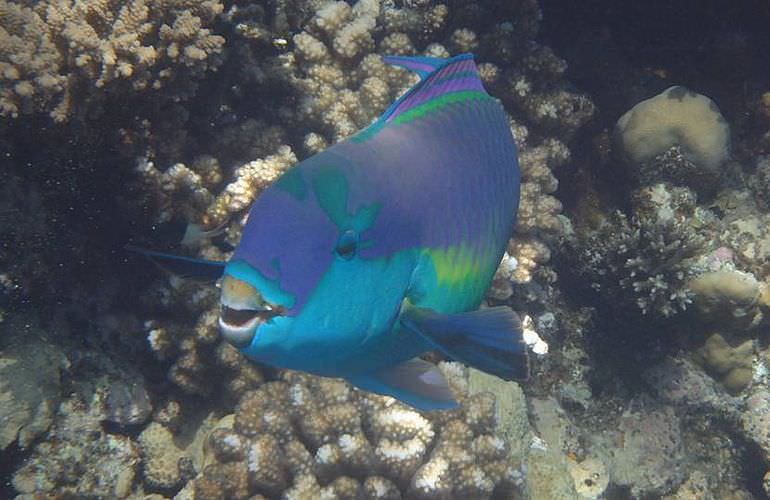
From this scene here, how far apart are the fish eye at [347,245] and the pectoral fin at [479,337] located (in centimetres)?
25

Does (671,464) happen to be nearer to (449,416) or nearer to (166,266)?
(449,416)

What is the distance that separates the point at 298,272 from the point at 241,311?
0.14 m

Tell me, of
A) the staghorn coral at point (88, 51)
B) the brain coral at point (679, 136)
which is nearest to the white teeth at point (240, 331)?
the staghorn coral at point (88, 51)

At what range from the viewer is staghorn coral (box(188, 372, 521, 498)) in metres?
3.67

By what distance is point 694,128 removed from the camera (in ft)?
19.7

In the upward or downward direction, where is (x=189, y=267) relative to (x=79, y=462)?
upward

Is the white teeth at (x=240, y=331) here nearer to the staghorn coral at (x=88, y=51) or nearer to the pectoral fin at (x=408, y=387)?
the pectoral fin at (x=408, y=387)

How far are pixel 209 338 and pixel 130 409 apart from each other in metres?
0.71

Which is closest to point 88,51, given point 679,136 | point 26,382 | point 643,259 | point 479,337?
point 26,382

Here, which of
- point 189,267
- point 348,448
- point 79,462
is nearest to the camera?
point 189,267

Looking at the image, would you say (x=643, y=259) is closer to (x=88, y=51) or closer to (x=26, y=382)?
(x=88, y=51)

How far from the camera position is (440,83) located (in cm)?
173

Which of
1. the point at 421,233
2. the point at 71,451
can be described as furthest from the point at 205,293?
the point at 421,233

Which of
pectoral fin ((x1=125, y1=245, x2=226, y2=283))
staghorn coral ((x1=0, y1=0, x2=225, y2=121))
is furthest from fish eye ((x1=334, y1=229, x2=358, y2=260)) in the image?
staghorn coral ((x1=0, y1=0, x2=225, y2=121))
